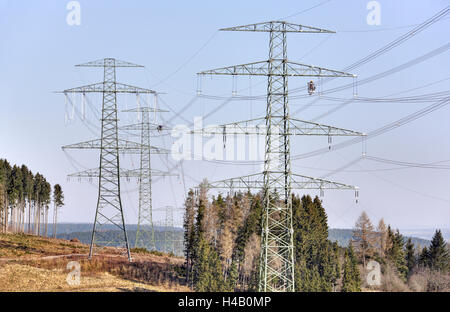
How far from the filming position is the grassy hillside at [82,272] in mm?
51969

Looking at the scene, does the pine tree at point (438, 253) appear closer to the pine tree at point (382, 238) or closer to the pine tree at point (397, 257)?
the pine tree at point (397, 257)

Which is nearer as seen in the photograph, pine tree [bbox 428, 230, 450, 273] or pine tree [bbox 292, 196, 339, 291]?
pine tree [bbox 292, 196, 339, 291]

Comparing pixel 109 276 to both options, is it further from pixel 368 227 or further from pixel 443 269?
pixel 443 269

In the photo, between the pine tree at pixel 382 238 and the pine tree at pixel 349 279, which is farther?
the pine tree at pixel 382 238

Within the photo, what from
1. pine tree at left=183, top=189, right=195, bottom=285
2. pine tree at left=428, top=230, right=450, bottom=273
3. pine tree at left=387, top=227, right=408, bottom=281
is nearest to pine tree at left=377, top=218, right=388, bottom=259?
pine tree at left=387, top=227, right=408, bottom=281

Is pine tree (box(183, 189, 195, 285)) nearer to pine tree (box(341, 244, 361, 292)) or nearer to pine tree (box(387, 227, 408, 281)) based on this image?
pine tree (box(341, 244, 361, 292))

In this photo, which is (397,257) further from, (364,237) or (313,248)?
(313,248)

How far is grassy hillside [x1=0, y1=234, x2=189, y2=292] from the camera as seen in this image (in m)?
52.0

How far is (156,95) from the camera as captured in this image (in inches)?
2601

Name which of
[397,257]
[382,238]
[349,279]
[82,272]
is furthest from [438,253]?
[82,272]

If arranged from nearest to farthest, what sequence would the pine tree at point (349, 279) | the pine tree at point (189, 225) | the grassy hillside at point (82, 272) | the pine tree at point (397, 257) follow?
the grassy hillside at point (82, 272), the pine tree at point (349, 279), the pine tree at point (189, 225), the pine tree at point (397, 257)

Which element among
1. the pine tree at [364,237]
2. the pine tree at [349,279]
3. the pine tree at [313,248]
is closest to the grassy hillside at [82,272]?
the pine tree at [313,248]
